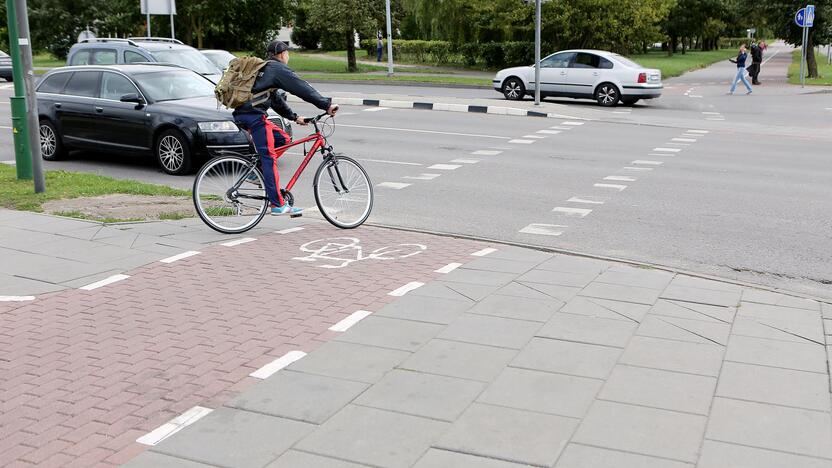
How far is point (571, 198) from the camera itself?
1136cm

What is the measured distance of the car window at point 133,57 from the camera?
64.3 ft

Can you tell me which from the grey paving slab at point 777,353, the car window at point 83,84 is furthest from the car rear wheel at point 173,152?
the grey paving slab at point 777,353

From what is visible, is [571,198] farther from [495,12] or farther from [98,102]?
[495,12]

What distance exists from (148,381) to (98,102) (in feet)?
32.7

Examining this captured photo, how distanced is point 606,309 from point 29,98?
7.46m

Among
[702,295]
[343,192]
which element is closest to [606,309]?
[702,295]

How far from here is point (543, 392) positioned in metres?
4.75

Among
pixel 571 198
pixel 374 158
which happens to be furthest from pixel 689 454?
pixel 374 158

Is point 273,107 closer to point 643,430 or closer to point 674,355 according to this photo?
point 674,355

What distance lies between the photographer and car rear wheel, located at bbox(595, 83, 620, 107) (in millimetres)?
25562

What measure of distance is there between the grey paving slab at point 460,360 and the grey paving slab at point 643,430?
72 centimetres

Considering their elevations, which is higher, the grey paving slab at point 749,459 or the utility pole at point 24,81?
the utility pole at point 24,81

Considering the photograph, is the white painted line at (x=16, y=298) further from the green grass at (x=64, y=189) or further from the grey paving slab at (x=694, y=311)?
the grey paving slab at (x=694, y=311)

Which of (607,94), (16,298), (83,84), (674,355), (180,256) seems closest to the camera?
(674,355)
